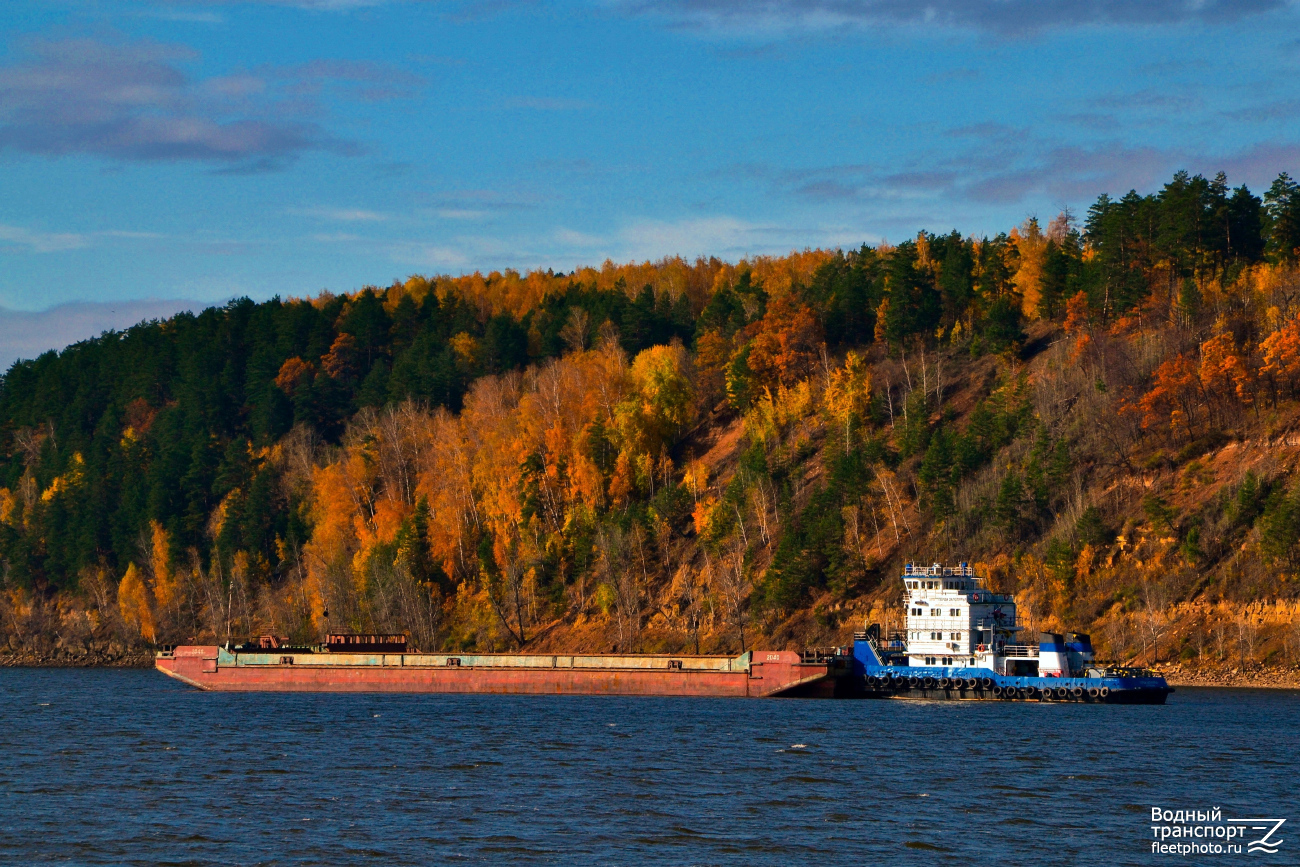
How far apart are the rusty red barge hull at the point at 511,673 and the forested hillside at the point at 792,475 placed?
24238mm

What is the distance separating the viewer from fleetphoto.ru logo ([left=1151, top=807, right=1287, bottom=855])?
43.1 meters

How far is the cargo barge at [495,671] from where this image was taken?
93438 mm

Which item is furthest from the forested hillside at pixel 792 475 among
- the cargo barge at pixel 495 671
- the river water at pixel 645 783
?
the river water at pixel 645 783

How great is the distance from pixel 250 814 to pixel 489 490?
10333 cm

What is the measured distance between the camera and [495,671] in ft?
336

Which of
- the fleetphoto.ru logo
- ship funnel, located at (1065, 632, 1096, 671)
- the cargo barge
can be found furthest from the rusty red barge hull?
the fleetphoto.ru logo

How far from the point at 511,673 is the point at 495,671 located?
118 centimetres

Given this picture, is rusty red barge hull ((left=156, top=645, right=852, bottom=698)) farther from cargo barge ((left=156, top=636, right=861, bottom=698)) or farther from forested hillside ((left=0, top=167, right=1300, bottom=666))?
forested hillside ((left=0, top=167, right=1300, bottom=666))

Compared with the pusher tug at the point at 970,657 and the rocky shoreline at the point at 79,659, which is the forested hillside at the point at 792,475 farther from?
the pusher tug at the point at 970,657

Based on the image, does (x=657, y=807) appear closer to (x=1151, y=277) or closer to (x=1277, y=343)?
(x=1277, y=343)

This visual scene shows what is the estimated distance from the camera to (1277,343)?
116312mm

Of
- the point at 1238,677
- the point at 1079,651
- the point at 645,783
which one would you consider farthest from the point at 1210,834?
the point at 1238,677

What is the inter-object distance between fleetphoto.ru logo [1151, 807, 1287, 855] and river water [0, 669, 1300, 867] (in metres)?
0.61

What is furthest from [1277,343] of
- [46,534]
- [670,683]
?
[46,534]
